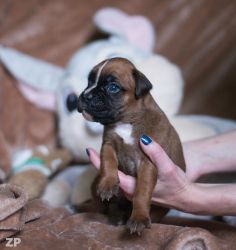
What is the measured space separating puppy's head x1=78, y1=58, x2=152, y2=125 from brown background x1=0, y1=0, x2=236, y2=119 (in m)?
0.94

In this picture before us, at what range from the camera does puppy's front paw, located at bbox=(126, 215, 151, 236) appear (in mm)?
1186

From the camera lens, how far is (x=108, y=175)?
131 centimetres

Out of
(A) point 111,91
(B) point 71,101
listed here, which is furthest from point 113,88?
(B) point 71,101

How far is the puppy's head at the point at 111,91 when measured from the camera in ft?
4.21

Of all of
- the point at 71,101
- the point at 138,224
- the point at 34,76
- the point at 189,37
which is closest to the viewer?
the point at 138,224

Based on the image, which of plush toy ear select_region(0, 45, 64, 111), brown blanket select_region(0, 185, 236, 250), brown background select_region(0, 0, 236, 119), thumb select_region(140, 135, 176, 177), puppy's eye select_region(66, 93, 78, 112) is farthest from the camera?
brown background select_region(0, 0, 236, 119)

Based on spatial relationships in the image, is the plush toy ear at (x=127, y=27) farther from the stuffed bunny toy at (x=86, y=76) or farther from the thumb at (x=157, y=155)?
the thumb at (x=157, y=155)

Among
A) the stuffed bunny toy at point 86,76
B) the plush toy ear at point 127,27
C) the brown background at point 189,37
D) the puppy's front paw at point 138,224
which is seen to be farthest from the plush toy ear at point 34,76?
the puppy's front paw at point 138,224

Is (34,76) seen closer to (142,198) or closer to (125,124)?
(125,124)

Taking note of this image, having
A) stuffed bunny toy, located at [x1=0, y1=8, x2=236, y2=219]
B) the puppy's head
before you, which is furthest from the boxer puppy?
stuffed bunny toy, located at [x1=0, y1=8, x2=236, y2=219]

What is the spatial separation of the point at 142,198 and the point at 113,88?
0.90 feet

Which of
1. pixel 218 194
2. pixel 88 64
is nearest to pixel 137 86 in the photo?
pixel 218 194

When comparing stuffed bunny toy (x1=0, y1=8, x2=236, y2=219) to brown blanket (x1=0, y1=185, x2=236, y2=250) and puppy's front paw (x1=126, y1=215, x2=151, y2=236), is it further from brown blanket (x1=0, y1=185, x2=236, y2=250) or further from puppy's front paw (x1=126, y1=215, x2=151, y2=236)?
puppy's front paw (x1=126, y1=215, x2=151, y2=236)

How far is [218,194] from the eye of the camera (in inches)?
53.4
